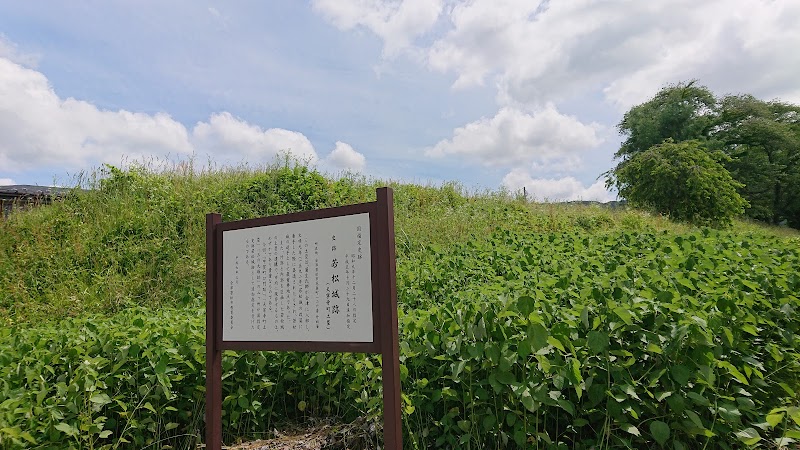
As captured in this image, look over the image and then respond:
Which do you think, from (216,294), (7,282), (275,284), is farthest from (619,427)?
(7,282)

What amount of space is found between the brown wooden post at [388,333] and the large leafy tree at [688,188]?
52.9 feet

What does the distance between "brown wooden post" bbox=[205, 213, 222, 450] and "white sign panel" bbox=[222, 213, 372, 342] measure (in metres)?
0.07

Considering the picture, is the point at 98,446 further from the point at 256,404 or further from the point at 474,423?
the point at 474,423

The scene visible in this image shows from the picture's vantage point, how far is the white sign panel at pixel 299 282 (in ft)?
8.79

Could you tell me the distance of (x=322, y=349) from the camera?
108 inches

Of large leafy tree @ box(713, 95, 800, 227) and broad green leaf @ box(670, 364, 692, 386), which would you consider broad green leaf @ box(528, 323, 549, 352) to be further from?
large leafy tree @ box(713, 95, 800, 227)

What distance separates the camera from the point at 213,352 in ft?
10.4

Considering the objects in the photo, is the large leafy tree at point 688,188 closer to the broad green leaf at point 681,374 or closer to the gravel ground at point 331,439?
the broad green leaf at point 681,374

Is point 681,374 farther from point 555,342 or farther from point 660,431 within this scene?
point 555,342

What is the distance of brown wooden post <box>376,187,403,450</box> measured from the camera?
254cm

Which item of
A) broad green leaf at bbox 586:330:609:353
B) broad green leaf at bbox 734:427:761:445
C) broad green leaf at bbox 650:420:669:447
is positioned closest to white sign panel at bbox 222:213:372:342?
broad green leaf at bbox 586:330:609:353

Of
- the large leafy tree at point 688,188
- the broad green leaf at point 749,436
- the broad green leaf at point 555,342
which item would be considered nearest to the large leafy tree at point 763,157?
the large leafy tree at point 688,188

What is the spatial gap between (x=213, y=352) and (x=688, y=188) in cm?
1665

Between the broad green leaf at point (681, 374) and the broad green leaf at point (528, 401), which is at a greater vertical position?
the broad green leaf at point (681, 374)
